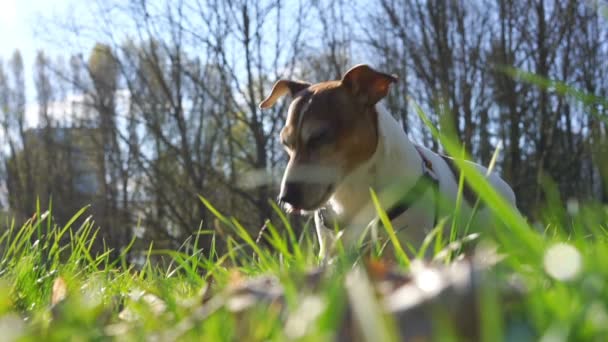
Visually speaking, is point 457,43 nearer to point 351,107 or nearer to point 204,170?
point 204,170

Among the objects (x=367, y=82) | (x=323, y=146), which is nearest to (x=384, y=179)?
(x=323, y=146)

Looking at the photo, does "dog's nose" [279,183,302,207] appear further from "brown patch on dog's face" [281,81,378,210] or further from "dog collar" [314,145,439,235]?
"dog collar" [314,145,439,235]

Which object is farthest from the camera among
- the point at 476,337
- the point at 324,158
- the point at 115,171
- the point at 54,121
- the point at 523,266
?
the point at 54,121

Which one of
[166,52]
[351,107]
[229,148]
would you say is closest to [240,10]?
[166,52]

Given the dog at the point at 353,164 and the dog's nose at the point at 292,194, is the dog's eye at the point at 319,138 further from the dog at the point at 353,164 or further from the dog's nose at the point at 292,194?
the dog's nose at the point at 292,194

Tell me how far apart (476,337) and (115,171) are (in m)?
18.1

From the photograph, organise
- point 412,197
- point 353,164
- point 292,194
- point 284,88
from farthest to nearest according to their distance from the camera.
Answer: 1. point 284,88
2. point 353,164
3. point 292,194
4. point 412,197

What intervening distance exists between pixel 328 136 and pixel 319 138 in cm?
5

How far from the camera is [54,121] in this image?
25.2 metres

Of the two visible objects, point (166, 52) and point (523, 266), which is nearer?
point (523, 266)

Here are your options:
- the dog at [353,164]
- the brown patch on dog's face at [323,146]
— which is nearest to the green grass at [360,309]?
the dog at [353,164]

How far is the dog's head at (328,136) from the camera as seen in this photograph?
350 cm

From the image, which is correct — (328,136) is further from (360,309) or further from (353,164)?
(360,309)

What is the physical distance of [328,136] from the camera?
3.60 metres
